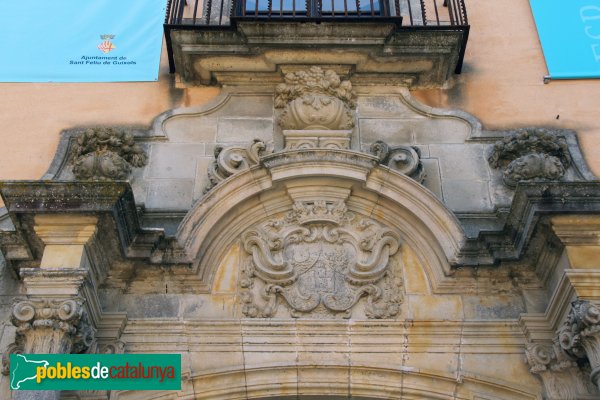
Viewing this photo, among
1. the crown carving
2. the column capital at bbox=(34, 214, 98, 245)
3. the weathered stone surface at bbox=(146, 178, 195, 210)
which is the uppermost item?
the weathered stone surface at bbox=(146, 178, 195, 210)

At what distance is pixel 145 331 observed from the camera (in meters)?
6.21

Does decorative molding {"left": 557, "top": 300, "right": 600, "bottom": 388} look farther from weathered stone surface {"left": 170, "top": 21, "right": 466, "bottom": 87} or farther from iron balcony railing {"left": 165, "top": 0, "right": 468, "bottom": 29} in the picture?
iron balcony railing {"left": 165, "top": 0, "right": 468, "bottom": 29}

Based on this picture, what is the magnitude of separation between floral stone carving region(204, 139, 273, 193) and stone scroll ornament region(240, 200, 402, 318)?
23.9 inches

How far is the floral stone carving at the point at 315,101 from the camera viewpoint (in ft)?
24.0

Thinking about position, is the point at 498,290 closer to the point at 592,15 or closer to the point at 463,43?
the point at 463,43

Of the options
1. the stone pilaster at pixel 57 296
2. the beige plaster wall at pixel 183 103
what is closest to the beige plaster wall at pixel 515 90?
the beige plaster wall at pixel 183 103

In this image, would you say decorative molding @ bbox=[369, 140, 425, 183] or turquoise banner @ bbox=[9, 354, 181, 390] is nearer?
turquoise banner @ bbox=[9, 354, 181, 390]

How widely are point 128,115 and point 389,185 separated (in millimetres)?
2868

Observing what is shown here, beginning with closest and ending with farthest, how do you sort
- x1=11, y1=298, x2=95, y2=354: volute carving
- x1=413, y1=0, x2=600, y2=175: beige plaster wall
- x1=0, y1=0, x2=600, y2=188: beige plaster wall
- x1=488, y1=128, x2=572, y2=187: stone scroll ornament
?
1. x1=11, y1=298, x2=95, y2=354: volute carving
2. x1=488, y1=128, x2=572, y2=187: stone scroll ornament
3. x1=0, y1=0, x2=600, y2=188: beige plaster wall
4. x1=413, y1=0, x2=600, y2=175: beige plaster wall

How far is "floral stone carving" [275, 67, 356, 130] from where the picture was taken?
732 centimetres

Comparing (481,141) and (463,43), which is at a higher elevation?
(463,43)

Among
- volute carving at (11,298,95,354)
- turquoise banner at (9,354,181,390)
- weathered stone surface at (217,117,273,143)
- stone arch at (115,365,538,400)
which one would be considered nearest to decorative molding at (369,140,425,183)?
weathered stone surface at (217,117,273,143)

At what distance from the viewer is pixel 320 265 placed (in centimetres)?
659

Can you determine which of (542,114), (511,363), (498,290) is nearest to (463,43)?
(542,114)
